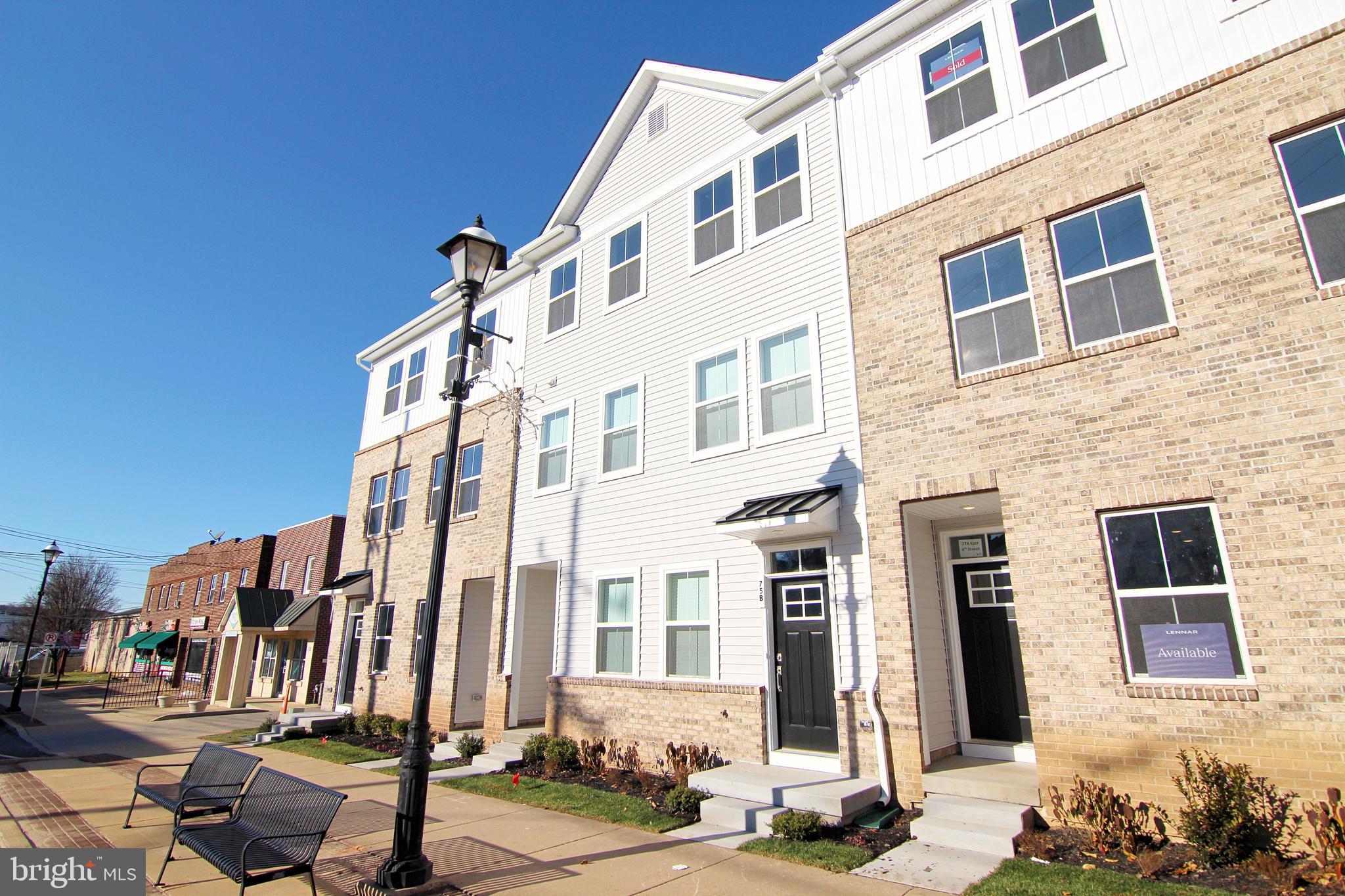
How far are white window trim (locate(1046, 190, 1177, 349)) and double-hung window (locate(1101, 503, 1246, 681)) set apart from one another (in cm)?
200

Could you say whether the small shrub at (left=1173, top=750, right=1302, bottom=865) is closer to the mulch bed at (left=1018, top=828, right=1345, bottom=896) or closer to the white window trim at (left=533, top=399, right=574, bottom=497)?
the mulch bed at (left=1018, top=828, right=1345, bottom=896)

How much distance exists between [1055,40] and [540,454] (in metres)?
11.4

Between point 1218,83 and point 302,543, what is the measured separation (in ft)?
98.8

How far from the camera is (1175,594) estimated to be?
689 centimetres

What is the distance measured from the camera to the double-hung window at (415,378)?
20.1m

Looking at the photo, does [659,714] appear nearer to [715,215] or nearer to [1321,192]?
[715,215]

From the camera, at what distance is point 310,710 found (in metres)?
20.3

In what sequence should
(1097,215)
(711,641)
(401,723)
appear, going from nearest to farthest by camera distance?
(1097,215) → (711,641) → (401,723)

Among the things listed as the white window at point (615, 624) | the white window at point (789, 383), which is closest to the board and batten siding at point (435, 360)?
the white window at point (615, 624)

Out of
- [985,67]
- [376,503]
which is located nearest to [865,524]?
[985,67]

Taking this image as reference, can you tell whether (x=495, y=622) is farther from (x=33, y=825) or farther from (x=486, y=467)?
(x=33, y=825)

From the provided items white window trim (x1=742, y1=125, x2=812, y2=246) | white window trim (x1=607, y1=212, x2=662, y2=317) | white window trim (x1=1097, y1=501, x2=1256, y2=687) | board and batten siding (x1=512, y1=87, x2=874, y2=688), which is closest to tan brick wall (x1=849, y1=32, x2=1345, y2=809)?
white window trim (x1=1097, y1=501, x2=1256, y2=687)

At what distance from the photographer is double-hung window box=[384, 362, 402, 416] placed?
2105cm

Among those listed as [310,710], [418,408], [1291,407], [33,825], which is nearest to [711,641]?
[1291,407]
